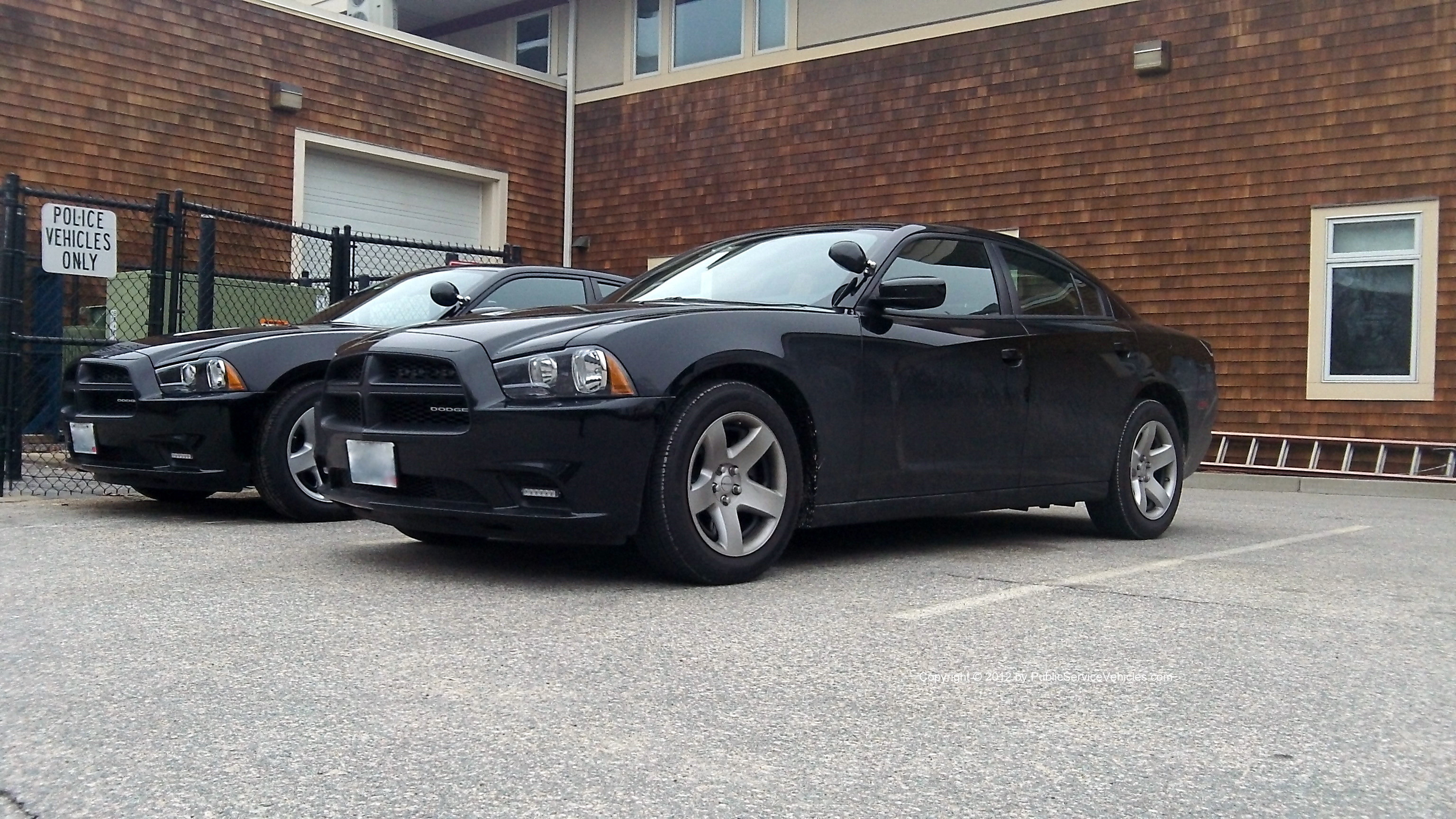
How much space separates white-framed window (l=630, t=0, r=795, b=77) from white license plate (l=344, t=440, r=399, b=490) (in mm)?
12332

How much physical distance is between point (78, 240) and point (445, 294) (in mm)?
2860

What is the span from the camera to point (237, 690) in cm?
329

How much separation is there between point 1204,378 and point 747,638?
436 cm

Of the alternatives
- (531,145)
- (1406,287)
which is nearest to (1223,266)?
(1406,287)

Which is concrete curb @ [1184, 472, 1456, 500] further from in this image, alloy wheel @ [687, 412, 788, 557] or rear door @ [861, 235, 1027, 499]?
alloy wheel @ [687, 412, 788, 557]

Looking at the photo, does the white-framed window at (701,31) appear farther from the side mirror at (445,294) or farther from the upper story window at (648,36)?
the side mirror at (445,294)

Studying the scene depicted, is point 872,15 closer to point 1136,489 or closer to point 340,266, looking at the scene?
point 340,266

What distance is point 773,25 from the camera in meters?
16.6

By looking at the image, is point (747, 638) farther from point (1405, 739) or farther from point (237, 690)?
point (1405, 739)

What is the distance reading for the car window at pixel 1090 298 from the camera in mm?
6781

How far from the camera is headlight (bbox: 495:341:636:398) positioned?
4582 millimetres

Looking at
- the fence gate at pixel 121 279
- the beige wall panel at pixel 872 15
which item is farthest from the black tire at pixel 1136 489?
the beige wall panel at pixel 872 15

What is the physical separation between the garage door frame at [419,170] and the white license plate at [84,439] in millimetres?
8277

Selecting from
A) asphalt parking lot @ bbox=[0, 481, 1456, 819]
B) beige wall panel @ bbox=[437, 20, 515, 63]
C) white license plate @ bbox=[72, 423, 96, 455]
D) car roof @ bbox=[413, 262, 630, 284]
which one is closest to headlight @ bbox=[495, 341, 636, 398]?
asphalt parking lot @ bbox=[0, 481, 1456, 819]
